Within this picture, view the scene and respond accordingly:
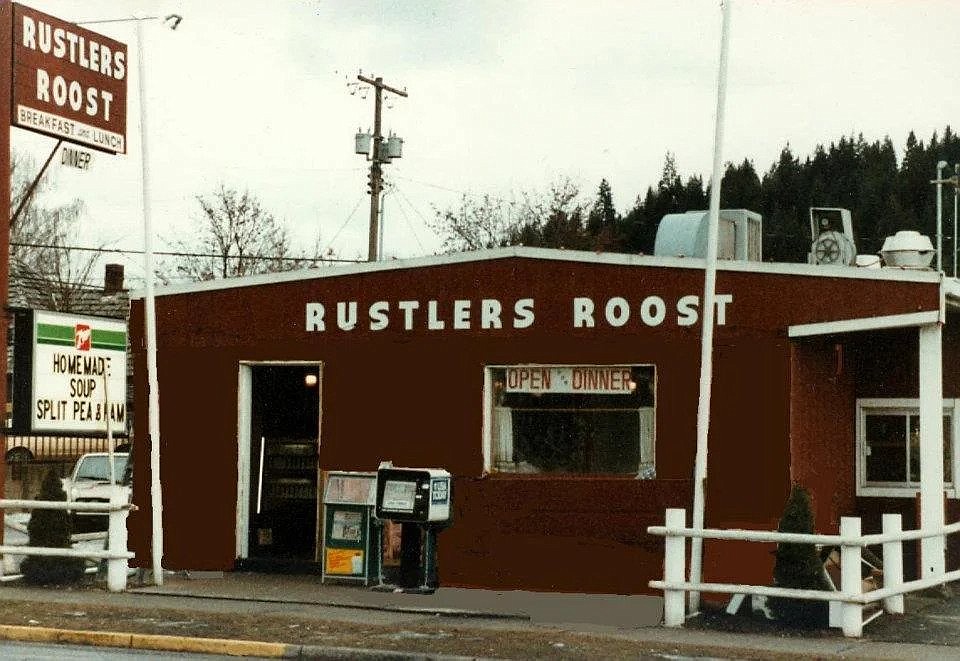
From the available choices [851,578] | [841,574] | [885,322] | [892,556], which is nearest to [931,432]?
[885,322]

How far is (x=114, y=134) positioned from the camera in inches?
722

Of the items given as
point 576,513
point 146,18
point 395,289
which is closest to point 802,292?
point 576,513

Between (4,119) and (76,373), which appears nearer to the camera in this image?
(4,119)

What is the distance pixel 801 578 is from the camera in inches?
543

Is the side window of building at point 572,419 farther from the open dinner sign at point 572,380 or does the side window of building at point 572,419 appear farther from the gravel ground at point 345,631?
the gravel ground at point 345,631

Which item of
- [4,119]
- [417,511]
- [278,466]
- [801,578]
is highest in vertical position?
[4,119]

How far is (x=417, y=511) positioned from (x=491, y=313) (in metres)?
2.62

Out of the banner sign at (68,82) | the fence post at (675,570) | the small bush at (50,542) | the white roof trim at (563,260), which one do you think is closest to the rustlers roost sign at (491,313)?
the white roof trim at (563,260)

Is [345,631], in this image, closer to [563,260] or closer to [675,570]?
[675,570]

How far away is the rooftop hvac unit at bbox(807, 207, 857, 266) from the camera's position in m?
16.9

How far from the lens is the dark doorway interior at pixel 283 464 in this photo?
18.1 metres

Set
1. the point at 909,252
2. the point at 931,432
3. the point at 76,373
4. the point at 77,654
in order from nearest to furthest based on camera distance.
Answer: the point at 77,654 → the point at 931,432 → the point at 909,252 → the point at 76,373

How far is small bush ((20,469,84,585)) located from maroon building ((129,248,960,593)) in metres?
1.23

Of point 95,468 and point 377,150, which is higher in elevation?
point 377,150
